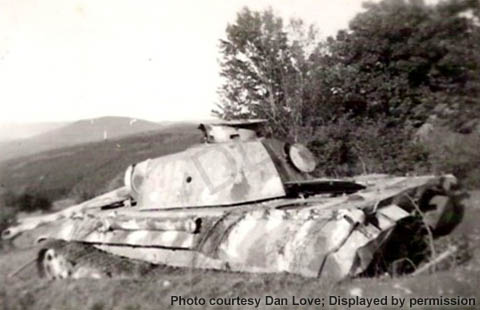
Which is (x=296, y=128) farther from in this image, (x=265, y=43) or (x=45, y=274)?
(x=45, y=274)

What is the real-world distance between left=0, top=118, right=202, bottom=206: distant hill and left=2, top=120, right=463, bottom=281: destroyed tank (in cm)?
637

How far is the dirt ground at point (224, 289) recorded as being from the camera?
5.58 m

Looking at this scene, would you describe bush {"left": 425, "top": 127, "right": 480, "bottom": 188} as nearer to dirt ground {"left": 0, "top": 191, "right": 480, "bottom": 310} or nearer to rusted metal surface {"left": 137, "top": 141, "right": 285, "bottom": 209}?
dirt ground {"left": 0, "top": 191, "right": 480, "bottom": 310}

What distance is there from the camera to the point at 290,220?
21.6ft

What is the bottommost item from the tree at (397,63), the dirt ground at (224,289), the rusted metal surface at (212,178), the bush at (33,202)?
the bush at (33,202)

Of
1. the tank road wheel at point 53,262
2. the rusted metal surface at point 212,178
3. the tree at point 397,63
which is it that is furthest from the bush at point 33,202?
the tree at point 397,63

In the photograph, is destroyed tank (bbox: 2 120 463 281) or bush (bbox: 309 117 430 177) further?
bush (bbox: 309 117 430 177)

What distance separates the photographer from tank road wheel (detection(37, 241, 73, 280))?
7908 millimetres

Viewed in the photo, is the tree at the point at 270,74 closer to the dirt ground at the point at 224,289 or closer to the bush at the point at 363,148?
the bush at the point at 363,148

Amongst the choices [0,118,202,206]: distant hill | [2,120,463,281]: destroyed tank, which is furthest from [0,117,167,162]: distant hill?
[2,120,463,281]: destroyed tank

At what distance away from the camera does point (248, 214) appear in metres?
6.97

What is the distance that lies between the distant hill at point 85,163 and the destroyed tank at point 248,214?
20.9 feet

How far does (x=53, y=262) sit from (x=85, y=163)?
35.5ft

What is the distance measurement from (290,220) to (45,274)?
13.5 feet
